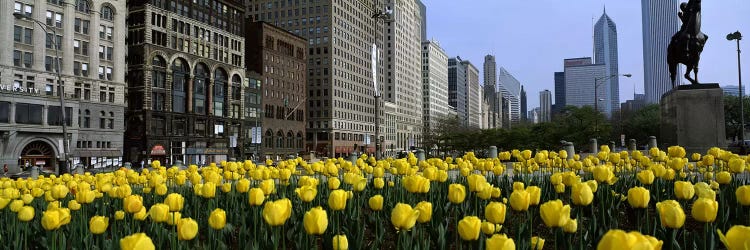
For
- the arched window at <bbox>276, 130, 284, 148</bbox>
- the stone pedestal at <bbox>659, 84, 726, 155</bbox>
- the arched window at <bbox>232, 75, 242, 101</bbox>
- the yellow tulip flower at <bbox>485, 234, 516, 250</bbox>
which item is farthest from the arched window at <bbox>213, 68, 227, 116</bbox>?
the yellow tulip flower at <bbox>485, 234, 516, 250</bbox>

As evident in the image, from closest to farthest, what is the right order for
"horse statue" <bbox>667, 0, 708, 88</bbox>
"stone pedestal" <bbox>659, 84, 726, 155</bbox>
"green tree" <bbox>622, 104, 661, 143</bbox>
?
"stone pedestal" <bbox>659, 84, 726, 155</bbox> → "horse statue" <bbox>667, 0, 708, 88</bbox> → "green tree" <bbox>622, 104, 661, 143</bbox>

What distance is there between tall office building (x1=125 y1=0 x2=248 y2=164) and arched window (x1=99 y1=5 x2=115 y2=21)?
4.98 metres

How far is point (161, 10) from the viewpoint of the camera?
3044 inches

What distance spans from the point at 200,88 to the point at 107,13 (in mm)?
19248

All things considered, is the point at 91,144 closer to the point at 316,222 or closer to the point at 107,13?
the point at 107,13

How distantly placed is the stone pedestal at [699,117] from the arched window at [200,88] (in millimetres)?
73365

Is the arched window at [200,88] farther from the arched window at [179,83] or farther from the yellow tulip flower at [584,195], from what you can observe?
the yellow tulip flower at [584,195]

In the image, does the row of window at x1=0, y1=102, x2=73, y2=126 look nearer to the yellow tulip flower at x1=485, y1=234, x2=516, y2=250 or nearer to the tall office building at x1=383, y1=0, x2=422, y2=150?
the yellow tulip flower at x1=485, y1=234, x2=516, y2=250

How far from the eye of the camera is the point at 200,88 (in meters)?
85.7

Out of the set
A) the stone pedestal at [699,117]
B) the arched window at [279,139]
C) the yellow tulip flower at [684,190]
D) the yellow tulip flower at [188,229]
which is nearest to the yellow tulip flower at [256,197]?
the yellow tulip flower at [188,229]

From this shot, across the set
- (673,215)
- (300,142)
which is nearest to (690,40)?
(673,215)

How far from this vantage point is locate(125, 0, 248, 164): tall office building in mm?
75125

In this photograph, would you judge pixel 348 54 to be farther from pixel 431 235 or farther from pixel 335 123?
pixel 431 235

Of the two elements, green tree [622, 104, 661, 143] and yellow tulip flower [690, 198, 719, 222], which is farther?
green tree [622, 104, 661, 143]
